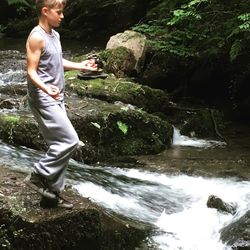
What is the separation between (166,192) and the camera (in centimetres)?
677

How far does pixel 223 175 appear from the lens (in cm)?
758

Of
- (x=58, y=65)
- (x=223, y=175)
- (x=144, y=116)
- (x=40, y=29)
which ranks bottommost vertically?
(x=223, y=175)

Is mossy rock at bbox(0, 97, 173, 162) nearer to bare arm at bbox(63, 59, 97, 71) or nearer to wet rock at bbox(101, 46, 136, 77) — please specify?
wet rock at bbox(101, 46, 136, 77)

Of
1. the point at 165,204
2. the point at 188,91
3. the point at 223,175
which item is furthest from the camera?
the point at 188,91

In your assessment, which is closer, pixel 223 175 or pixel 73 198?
pixel 73 198

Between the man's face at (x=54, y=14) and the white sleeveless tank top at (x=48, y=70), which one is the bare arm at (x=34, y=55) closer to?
the white sleeveless tank top at (x=48, y=70)

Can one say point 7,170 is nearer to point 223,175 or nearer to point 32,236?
point 32,236

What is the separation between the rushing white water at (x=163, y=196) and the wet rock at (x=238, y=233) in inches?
3.3

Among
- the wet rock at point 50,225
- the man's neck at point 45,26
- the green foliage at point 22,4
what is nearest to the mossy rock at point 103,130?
the wet rock at point 50,225

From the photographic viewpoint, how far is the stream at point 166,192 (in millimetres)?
5641

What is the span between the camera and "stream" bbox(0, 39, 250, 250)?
18.5 feet

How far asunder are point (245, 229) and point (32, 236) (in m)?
2.48

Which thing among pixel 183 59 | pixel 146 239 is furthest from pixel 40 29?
pixel 183 59

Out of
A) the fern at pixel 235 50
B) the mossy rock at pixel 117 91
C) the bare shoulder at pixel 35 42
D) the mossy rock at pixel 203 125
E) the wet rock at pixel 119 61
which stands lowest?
the mossy rock at pixel 203 125
